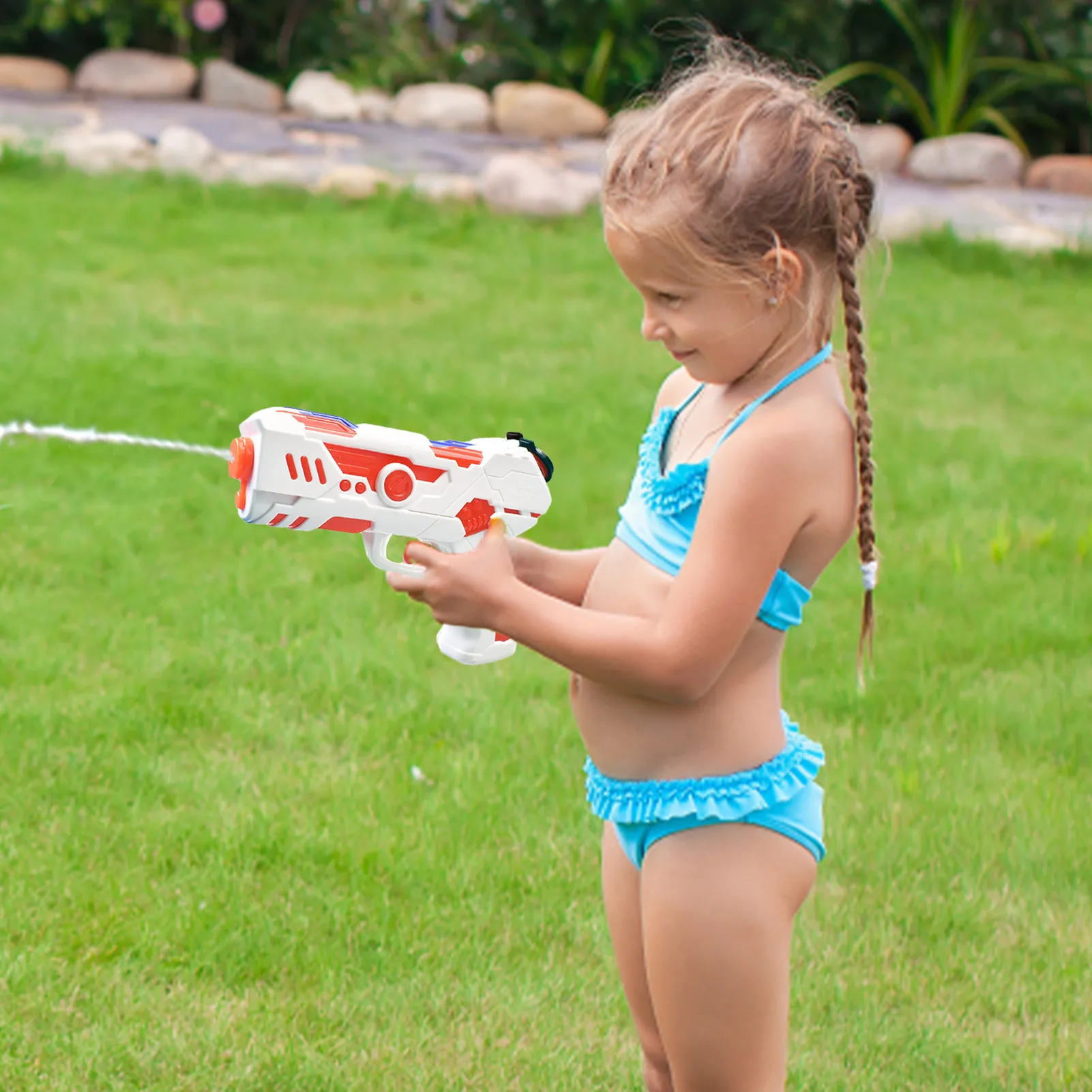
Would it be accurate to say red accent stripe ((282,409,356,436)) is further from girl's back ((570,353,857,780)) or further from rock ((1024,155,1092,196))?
rock ((1024,155,1092,196))

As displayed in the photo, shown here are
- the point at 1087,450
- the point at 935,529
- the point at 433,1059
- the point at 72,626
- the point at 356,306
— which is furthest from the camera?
the point at 356,306

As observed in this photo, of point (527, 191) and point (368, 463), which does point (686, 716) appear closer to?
point (368, 463)

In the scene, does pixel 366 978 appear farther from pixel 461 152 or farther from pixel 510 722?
pixel 461 152

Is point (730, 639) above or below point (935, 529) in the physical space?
above

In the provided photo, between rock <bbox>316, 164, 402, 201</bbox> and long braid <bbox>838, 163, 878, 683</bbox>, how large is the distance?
655 centimetres

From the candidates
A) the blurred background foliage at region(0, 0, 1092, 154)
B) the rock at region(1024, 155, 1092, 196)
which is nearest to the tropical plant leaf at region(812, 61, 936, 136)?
the blurred background foliage at region(0, 0, 1092, 154)

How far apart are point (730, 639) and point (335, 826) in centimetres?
159

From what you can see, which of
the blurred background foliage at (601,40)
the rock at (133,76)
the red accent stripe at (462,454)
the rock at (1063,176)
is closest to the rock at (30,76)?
the rock at (133,76)

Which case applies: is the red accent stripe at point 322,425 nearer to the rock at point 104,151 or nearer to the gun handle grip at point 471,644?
the gun handle grip at point 471,644

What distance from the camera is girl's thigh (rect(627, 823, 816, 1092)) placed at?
188 cm

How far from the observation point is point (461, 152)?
9.39 metres

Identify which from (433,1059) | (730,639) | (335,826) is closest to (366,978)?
(433,1059)

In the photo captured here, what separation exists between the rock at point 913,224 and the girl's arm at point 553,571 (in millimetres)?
6374

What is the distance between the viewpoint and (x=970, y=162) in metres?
9.70
